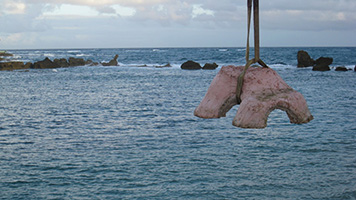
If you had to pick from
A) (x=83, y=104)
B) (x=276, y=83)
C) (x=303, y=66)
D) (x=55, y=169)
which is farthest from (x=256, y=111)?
(x=303, y=66)

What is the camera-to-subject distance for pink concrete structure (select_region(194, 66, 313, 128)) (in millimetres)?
6266

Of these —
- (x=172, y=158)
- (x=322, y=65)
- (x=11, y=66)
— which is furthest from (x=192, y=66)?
(x=172, y=158)

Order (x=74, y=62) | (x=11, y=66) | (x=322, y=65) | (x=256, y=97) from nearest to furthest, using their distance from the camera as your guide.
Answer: (x=256, y=97), (x=322, y=65), (x=11, y=66), (x=74, y=62)

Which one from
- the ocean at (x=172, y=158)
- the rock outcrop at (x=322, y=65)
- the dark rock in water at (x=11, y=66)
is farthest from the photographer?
the dark rock in water at (x=11, y=66)

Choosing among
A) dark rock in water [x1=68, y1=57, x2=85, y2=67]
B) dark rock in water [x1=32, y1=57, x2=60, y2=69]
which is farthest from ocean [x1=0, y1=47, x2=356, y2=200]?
dark rock in water [x1=68, y1=57, x2=85, y2=67]

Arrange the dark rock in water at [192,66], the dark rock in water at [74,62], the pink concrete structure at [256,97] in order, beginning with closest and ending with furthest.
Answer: the pink concrete structure at [256,97], the dark rock in water at [192,66], the dark rock in water at [74,62]

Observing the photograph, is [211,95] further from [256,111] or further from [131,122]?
[131,122]

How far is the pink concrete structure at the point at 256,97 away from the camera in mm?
6266

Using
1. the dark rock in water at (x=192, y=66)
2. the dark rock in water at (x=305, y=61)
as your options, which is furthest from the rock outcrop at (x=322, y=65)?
the dark rock in water at (x=192, y=66)

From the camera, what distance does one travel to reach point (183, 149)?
8.55 meters

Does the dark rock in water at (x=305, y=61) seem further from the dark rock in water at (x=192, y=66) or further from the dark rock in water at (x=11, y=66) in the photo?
the dark rock in water at (x=11, y=66)

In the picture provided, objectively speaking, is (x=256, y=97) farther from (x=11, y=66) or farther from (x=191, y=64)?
(x=11, y=66)

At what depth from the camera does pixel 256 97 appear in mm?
6266

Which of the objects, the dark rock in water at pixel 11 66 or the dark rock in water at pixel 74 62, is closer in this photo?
the dark rock in water at pixel 11 66
